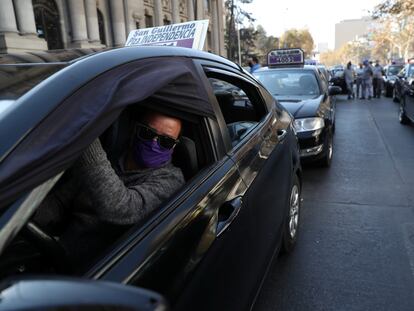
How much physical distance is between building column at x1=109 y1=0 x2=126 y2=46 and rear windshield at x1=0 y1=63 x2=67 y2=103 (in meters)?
27.8

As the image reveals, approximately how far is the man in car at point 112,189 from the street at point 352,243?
150 cm

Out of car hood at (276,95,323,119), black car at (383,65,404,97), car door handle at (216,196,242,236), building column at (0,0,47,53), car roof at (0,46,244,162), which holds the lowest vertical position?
black car at (383,65,404,97)

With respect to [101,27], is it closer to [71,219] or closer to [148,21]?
[148,21]

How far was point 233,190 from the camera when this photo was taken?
2109 millimetres

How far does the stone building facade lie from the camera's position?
19.1 m

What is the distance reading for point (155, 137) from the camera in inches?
79.3

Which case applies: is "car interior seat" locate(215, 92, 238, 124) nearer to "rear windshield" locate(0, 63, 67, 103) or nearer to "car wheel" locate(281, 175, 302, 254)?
"car wheel" locate(281, 175, 302, 254)

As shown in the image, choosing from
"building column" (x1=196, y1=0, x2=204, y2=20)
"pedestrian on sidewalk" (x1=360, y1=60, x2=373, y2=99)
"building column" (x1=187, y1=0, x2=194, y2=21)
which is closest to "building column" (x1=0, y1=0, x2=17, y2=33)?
"pedestrian on sidewalk" (x1=360, y1=60, x2=373, y2=99)

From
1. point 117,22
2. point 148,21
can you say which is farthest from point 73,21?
point 148,21

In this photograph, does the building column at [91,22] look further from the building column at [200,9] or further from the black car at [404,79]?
the black car at [404,79]

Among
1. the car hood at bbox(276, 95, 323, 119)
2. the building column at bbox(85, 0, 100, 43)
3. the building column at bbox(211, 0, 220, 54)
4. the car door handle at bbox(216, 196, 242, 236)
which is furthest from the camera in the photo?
the building column at bbox(211, 0, 220, 54)

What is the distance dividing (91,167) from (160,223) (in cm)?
36

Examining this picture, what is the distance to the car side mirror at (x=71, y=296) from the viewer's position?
75cm

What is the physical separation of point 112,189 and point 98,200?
3.0 inches
